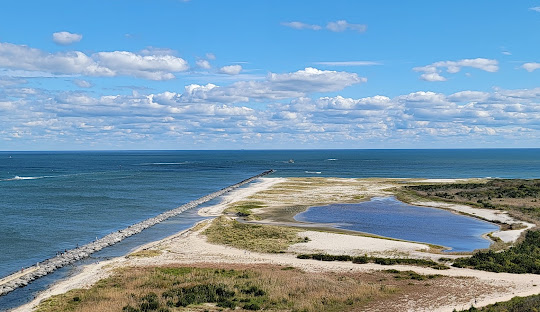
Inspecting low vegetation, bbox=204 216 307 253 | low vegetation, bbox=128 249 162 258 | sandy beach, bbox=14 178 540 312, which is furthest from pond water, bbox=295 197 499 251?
low vegetation, bbox=128 249 162 258

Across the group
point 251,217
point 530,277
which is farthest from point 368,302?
point 251,217

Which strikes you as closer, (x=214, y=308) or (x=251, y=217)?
(x=214, y=308)

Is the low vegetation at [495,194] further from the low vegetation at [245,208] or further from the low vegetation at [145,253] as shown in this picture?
the low vegetation at [145,253]

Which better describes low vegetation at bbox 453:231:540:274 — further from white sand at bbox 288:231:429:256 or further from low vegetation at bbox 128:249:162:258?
low vegetation at bbox 128:249:162:258

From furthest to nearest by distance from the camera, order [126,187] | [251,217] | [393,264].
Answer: [126,187] < [251,217] < [393,264]

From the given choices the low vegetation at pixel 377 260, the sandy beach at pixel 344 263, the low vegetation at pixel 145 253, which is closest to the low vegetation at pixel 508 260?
the sandy beach at pixel 344 263

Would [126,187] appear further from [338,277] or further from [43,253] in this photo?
[338,277]
